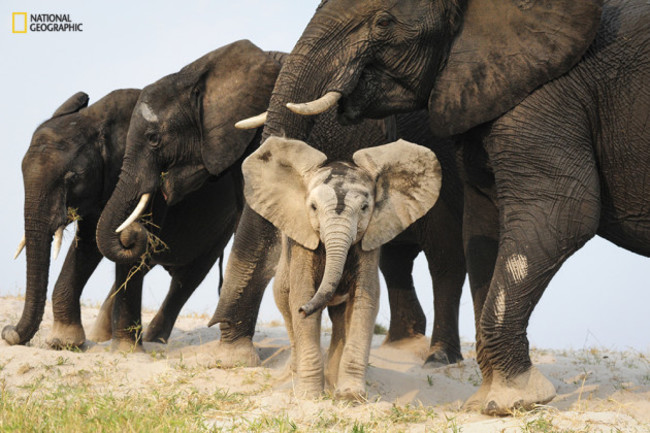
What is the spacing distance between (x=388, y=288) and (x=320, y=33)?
378 cm

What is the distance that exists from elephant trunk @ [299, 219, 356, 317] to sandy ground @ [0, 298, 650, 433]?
0.61m

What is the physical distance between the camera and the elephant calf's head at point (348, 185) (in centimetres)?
682

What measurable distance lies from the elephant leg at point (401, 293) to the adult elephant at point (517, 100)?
3111 mm

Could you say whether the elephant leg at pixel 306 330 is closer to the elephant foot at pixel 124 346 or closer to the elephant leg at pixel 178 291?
the elephant foot at pixel 124 346

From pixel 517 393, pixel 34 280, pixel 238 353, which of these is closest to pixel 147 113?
pixel 34 280

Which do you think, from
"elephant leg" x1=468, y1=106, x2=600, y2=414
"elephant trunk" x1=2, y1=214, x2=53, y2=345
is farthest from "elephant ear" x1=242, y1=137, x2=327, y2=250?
"elephant trunk" x1=2, y1=214, x2=53, y2=345

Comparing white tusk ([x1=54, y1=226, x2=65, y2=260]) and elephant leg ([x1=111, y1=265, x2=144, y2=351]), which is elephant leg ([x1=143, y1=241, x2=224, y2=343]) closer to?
elephant leg ([x1=111, y1=265, x2=144, y2=351])

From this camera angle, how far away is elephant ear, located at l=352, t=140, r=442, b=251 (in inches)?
275

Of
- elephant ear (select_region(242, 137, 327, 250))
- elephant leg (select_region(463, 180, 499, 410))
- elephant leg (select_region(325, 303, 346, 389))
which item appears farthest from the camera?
elephant leg (select_region(463, 180, 499, 410))

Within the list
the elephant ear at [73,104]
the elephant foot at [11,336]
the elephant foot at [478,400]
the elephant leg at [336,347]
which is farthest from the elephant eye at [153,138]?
the elephant foot at [478,400]

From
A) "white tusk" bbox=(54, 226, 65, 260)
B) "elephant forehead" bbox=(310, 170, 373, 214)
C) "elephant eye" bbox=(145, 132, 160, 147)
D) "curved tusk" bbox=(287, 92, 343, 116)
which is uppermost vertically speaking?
"elephant eye" bbox=(145, 132, 160, 147)

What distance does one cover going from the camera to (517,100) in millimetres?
6797

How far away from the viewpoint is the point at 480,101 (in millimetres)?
6855

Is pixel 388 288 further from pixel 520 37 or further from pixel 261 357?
pixel 520 37
